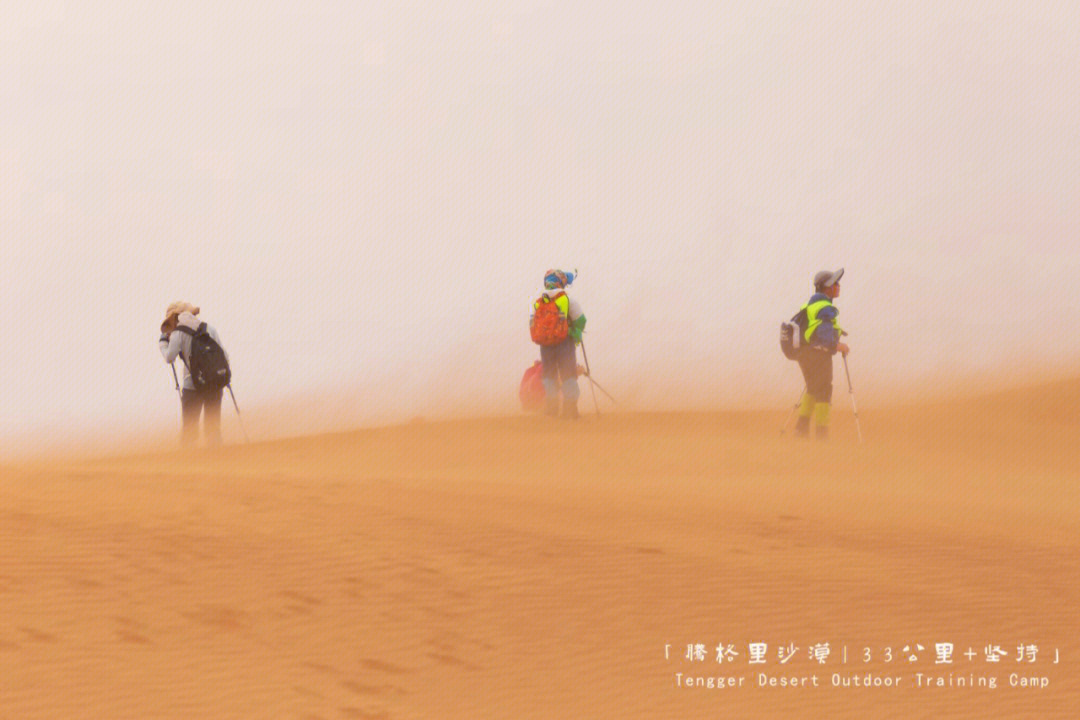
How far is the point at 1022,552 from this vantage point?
1039 cm

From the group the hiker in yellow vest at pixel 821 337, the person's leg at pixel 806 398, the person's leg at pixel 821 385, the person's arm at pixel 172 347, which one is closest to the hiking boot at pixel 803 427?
the person's leg at pixel 806 398

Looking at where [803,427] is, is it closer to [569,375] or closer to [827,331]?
[827,331]

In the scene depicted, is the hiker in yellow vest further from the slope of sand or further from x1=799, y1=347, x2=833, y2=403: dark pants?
the slope of sand

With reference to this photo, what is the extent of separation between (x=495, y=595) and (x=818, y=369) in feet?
28.1

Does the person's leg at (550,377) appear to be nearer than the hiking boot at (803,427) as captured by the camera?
No

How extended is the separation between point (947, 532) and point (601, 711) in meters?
4.52

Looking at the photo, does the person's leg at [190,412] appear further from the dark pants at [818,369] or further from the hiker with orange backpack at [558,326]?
the dark pants at [818,369]

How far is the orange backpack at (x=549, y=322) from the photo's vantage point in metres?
17.2

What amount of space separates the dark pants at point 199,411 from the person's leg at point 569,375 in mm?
4274

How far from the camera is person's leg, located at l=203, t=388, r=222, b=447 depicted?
15664 mm

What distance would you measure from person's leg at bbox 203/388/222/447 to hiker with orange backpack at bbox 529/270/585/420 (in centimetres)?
390

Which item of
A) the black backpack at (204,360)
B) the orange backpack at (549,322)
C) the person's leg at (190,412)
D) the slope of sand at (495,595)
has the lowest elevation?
the slope of sand at (495,595)

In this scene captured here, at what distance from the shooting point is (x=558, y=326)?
17.2 m

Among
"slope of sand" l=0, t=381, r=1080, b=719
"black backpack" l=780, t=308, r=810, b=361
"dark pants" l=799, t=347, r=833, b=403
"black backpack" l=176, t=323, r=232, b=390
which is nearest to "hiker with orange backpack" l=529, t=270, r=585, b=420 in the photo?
"black backpack" l=780, t=308, r=810, b=361
